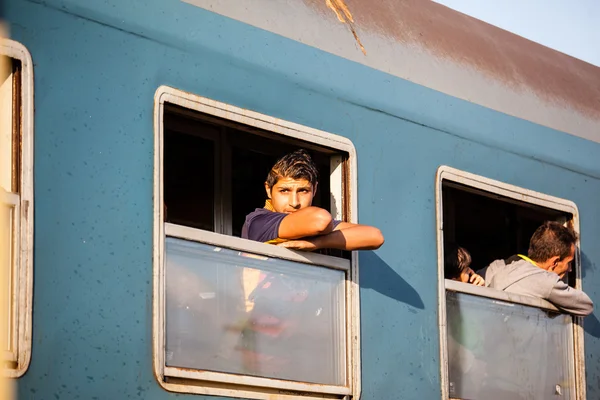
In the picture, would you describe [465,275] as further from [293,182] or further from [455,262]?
[293,182]

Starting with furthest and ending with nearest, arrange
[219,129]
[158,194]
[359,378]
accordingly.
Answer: [219,129]
[359,378]
[158,194]

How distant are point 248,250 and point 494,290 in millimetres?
1555

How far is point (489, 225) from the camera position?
23.5ft

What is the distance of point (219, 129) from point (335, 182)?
1.83 ft

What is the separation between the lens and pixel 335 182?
5156mm

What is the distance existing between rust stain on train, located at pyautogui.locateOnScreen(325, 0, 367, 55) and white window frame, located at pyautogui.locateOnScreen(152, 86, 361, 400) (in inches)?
20.3

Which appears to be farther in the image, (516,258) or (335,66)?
(516,258)

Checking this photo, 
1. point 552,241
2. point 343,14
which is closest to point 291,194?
point 343,14

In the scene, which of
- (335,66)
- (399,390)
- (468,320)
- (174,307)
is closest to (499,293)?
(468,320)

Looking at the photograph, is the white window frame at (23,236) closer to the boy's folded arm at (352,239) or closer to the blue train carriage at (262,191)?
the blue train carriage at (262,191)

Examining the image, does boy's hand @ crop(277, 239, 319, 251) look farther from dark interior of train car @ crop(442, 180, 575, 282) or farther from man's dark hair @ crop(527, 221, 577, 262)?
dark interior of train car @ crop(442, 180, 575, 282)

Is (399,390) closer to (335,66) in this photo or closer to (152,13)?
(335,66)

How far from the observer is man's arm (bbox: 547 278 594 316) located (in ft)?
19.6

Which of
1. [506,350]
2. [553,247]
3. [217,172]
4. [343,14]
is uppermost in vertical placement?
[343,14]
